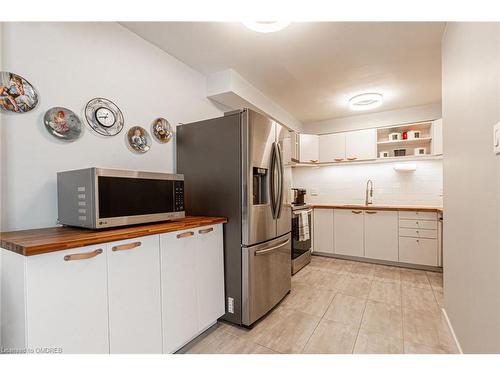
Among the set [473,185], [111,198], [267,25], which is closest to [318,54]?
[267,25]

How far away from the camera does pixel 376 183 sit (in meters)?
4.14

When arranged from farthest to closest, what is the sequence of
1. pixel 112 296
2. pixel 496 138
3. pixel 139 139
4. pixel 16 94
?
pixel 139 139 → pixel 16 94 → pixel 112 296 → pixel 496 138

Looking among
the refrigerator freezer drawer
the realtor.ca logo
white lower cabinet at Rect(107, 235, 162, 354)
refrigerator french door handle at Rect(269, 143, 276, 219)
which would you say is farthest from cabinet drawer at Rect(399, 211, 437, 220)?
the realtor.ca logo

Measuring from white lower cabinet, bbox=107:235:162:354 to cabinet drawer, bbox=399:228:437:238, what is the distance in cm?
336

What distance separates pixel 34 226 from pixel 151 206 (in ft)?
2.20

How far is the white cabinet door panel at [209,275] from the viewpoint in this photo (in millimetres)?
1740

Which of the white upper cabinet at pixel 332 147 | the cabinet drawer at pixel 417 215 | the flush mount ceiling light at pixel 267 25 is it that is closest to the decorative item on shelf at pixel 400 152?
the white upper cabinet at pixel 332 147

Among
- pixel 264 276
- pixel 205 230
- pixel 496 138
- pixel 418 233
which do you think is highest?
pixel 496 138

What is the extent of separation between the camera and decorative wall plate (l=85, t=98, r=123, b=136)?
5.62 ft

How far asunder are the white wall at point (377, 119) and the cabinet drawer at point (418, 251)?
193 cm

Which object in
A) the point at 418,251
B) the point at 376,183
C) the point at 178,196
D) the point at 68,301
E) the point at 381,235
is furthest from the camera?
the point at 376,183

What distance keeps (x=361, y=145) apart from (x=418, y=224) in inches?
57.8

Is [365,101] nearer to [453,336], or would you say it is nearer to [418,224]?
[418,224]

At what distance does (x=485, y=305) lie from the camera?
1.10m
